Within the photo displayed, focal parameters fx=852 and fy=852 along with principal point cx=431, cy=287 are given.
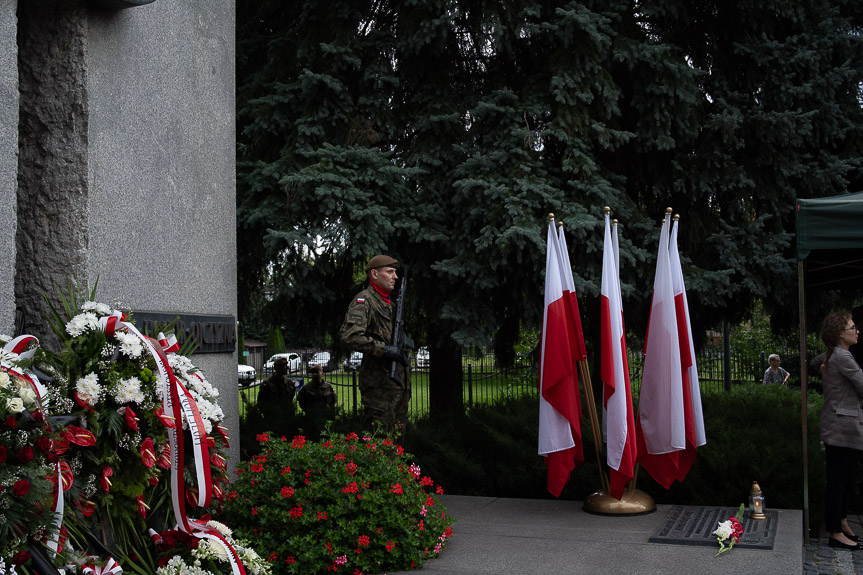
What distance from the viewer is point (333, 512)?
5023mm

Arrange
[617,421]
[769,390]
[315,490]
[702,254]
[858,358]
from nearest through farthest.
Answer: [315,490] → [617,421] → [858,358] → [702,254] → [769,390]

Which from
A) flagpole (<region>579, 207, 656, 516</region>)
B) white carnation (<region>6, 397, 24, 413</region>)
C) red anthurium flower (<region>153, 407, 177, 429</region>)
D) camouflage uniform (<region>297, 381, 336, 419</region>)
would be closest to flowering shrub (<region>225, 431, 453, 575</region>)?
red anthurium flower (<region>153, 407, 177, 429</region>)

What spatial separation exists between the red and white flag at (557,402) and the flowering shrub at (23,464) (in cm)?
417

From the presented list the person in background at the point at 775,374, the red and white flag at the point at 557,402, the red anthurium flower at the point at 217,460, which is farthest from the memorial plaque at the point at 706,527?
the person in background at the point at 775,374

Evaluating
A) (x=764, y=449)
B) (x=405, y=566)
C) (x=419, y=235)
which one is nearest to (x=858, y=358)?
(x=764, y=449)

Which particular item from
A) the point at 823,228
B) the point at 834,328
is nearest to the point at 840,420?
the point at 834,328

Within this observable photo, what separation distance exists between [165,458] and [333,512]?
1.30 metres

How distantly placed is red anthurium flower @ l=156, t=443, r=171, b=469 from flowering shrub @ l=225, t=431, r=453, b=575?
3.75ft

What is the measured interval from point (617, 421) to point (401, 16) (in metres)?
5.09

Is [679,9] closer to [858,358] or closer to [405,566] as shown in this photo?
[858,358]

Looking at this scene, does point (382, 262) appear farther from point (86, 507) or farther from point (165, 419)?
point (86, 507)

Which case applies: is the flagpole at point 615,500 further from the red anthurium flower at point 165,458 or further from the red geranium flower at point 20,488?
the red geranium flower at point 20,488

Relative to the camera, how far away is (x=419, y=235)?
28.7ft

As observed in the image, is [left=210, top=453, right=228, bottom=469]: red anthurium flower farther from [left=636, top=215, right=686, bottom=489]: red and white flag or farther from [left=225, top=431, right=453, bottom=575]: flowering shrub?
[left=636, top=215, right=686, bottom=489]: red and white flag
